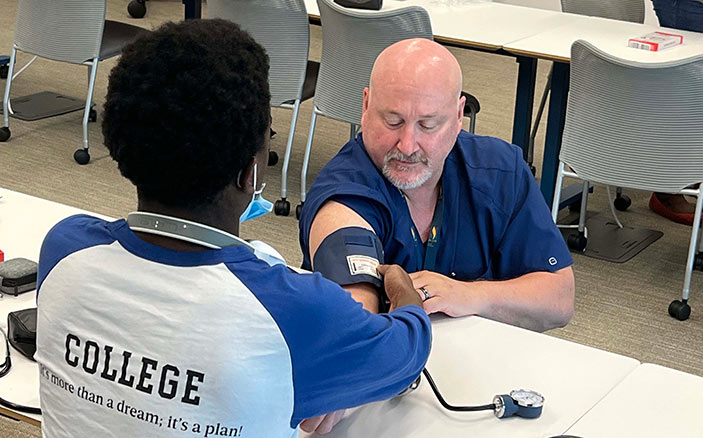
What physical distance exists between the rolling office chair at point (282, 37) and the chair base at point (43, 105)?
1.45 metres

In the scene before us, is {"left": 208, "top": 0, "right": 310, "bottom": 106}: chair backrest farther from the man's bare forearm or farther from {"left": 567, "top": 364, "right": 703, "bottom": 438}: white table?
{"left": 567, "top": 364, "right": 703, "bottom": 438}: white table

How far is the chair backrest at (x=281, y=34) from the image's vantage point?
405 cm

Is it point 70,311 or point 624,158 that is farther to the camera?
point 624,158

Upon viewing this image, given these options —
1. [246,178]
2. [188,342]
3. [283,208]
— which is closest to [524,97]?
[283,208]

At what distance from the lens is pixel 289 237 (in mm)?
3898

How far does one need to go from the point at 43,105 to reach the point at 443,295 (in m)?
4.02

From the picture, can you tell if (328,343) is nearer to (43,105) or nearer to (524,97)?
(524,97)

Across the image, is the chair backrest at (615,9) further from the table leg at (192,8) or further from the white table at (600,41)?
the table leg at (192,8)

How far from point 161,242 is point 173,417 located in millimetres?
200

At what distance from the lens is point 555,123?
3.86 metres

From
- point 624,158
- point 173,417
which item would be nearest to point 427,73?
point 173,417

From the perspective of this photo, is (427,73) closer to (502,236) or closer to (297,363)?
(502,236)

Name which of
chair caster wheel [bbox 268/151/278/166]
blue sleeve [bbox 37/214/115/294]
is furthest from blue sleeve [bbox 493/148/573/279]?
chair caster wheel [bbox 268/151/278/166]

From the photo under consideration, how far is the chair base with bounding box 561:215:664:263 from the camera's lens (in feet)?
12.6
